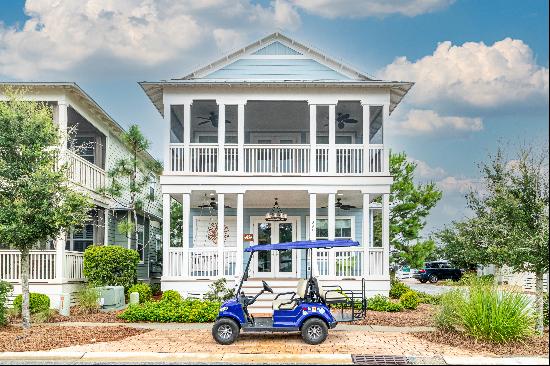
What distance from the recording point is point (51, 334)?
47.1ft

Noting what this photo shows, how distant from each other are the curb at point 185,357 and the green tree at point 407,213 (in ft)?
84.8

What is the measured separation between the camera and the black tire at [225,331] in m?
13.0

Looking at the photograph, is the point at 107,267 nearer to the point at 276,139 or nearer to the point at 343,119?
the point at 276,139

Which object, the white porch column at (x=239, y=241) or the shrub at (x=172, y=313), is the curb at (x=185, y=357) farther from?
the white porch column at (x=239, y=241)

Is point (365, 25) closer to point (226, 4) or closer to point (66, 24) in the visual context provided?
point (226, 4)

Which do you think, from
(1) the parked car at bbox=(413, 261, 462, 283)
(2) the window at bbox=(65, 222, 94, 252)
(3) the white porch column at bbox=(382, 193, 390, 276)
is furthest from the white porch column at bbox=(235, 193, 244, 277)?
(1) the parked car at bbox=(413, 261, 462, 283)

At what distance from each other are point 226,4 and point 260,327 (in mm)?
13621

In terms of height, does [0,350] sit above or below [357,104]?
below

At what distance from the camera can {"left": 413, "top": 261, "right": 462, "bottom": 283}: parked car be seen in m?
44.0

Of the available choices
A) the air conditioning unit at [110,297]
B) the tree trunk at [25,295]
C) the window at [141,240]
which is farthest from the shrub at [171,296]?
the window at [141,240]

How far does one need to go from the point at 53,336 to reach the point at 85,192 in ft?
29.4

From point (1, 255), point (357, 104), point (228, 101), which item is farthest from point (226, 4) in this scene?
point (1, 255)

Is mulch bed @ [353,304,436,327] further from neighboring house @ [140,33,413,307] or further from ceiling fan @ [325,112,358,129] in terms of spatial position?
ceiling fan @ [325,112,358,129]

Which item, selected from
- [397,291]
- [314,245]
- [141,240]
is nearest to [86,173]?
[141,240]
